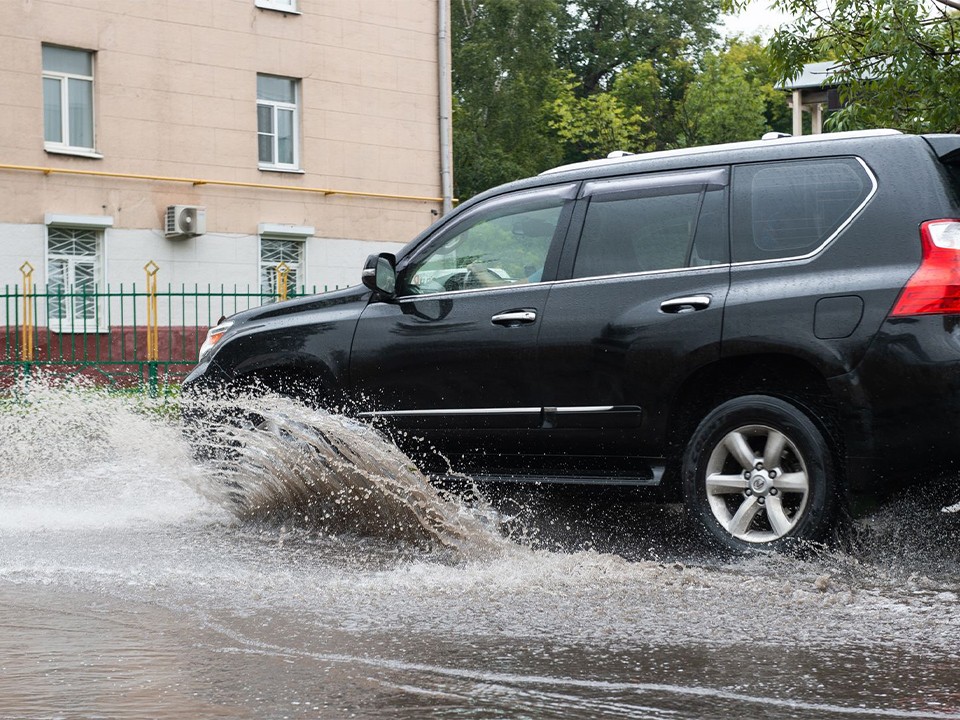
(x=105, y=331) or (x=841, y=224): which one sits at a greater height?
(x=841, y=224)

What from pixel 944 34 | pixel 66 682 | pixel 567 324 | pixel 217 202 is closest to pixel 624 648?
pixel 66 682

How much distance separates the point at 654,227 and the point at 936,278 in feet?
4.64

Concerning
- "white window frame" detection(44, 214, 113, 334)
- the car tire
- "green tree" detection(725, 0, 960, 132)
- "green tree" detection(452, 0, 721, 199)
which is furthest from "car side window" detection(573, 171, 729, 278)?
"green tree" detection(452, 0, 721, 199)

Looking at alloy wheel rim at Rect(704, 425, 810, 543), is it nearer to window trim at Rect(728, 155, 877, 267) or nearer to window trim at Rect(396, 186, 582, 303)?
window trim at Rect(728, 155, 877, 267)

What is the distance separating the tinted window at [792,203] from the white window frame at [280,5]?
19.2 metres

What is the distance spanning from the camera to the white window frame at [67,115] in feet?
72.5

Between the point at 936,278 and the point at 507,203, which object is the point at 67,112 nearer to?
the point at 507,203

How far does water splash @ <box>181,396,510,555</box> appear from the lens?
687 centimetres

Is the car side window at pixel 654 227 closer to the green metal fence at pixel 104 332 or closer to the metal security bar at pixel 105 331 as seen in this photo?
the green metal fence at pixel 104 332

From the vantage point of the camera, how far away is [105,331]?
22.0 m

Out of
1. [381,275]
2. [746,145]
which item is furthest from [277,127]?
[746,145]

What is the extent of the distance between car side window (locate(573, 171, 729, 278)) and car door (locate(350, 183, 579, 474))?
7.0 inches

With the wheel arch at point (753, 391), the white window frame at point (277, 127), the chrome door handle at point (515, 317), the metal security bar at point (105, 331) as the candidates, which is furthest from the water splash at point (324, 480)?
the white window frame at point (277, 127)

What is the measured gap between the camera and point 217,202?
78.7 ft
